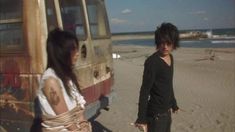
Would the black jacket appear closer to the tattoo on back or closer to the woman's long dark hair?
the woman's long dark hair

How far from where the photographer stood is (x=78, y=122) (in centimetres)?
289

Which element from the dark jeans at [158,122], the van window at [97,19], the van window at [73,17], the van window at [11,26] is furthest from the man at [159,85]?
the van window at [97,19]

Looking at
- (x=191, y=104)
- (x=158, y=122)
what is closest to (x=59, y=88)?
(x=158, y=122)

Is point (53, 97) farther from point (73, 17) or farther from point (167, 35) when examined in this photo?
point (73, 17)

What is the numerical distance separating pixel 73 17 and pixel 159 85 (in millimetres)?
2269

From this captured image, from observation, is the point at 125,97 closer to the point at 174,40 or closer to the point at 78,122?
the point at 174,40

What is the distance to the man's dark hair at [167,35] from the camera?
3.78m

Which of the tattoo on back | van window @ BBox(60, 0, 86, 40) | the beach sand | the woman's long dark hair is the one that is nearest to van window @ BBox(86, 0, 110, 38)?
van window @ BBox(60, 0, 86, 40)

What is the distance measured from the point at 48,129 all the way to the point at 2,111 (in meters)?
2.20

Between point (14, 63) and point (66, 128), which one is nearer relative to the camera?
point (66, 128)

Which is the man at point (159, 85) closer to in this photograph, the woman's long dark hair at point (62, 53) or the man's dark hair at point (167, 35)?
the man's dark hair at point (167, 35)

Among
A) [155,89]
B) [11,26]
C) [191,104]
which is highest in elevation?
[11,26]

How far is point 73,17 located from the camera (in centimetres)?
569

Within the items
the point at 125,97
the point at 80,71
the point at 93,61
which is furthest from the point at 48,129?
the point at 125,97
